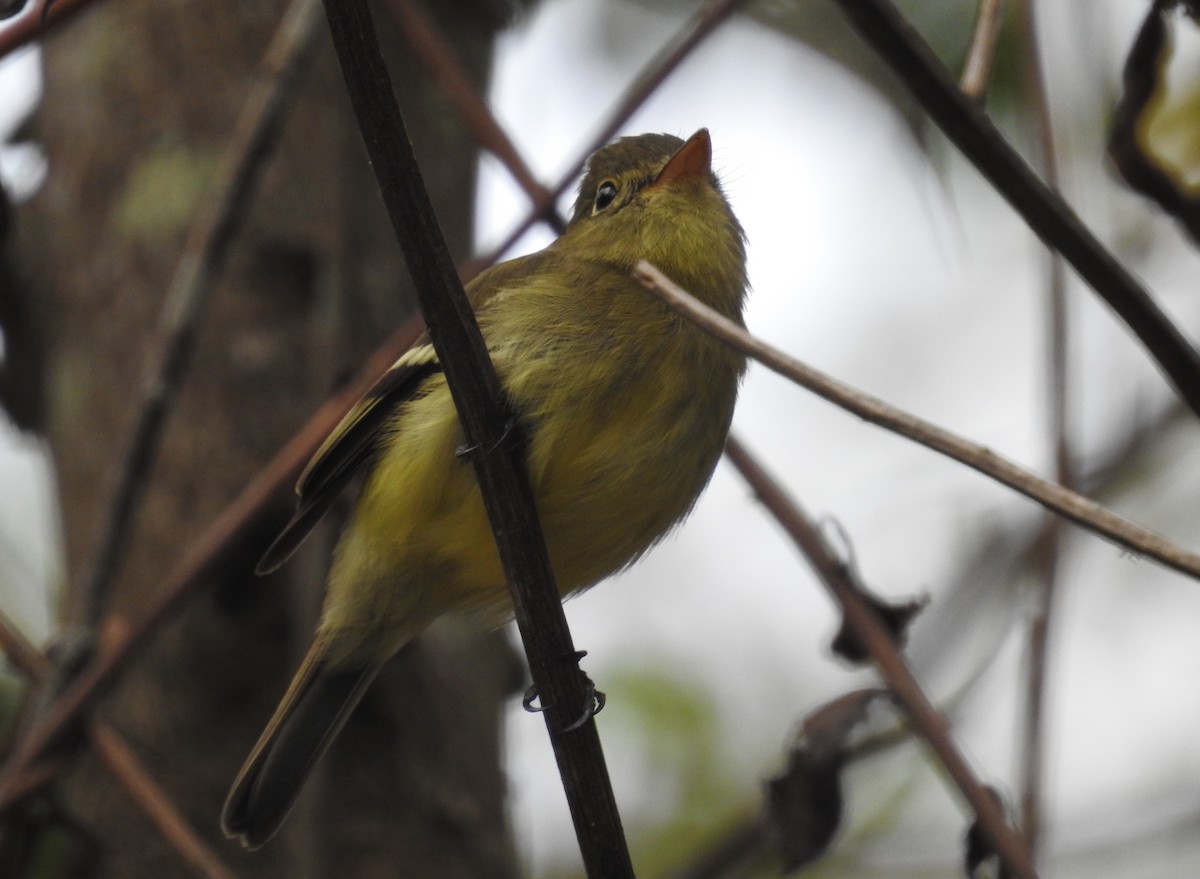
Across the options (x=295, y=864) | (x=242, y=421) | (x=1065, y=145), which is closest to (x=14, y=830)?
(x=295, y=864)

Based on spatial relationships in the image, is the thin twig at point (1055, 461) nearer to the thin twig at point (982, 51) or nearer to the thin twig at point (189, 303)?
the thin twig at point (982, 51)

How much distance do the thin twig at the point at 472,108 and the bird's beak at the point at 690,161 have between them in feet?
1.66

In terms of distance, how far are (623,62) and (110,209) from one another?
2.23 metres

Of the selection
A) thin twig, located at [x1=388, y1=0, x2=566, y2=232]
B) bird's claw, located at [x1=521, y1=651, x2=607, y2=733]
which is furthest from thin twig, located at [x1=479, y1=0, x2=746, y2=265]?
bird's claw, located at [x1=521, y1=651, x2=607, y2=733]

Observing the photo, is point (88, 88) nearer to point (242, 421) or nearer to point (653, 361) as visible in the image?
point (242, 421)

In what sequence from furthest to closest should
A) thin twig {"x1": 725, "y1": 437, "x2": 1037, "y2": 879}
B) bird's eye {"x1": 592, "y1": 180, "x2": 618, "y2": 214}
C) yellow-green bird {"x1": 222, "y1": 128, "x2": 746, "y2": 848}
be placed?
bird's eye {"x1": 592, "y1": 180, "x2": 618, "y2": 214}
yellow-green bird {"x1": 222, "y1": 128, "x2": 746, "y2": 848}
thin twig {"x1": 725, "y1": 437, "x2": 1037, "y2": 879}

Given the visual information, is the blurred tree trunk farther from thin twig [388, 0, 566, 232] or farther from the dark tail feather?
thin twig [388, 0, 566, 232]

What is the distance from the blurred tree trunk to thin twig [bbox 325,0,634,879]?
52.7 inches

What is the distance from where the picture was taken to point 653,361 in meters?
2.80

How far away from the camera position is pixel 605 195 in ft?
11.6

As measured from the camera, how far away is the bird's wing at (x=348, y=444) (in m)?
2.87

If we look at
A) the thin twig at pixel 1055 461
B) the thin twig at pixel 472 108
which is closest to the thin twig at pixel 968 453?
the thin twig at pixel 1055 461

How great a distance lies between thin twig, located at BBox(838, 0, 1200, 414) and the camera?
1.57 m

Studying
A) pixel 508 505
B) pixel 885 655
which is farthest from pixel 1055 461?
pixel 508 505
